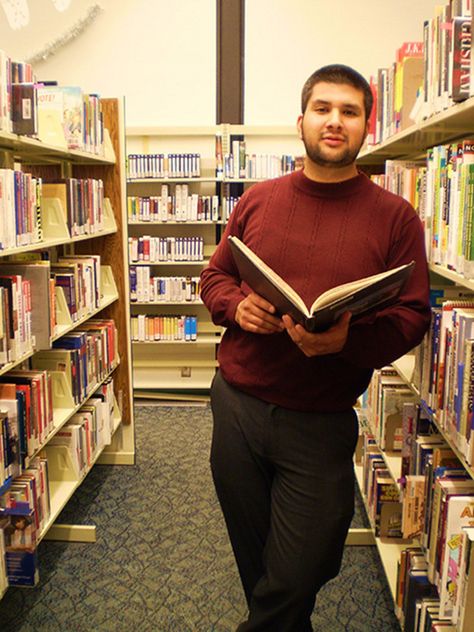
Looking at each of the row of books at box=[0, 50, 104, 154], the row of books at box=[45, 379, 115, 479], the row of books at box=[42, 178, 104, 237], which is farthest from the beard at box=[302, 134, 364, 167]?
the row of books at box=[45, 379, 115, 479]

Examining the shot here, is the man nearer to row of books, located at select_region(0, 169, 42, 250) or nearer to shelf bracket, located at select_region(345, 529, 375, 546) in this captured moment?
row of books, located at select_region(0, 169, 42, 250)

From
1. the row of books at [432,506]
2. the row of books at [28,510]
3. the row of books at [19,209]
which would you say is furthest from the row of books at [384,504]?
the row of books at [19,209]

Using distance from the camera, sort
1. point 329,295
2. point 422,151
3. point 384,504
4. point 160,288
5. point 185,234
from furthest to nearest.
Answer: point 185,234 < point 160,288 < point 422,151 < point 384,504 < point 329,295

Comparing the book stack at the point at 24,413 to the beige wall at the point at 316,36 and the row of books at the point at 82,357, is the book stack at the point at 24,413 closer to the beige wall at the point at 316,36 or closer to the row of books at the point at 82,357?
the row of books at the point at 82,357

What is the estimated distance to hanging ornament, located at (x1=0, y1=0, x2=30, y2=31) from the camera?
5078 mm

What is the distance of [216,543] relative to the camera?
2732 millimetres

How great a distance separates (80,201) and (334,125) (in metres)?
1.58

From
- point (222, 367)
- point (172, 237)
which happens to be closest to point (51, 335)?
point (222, 367)

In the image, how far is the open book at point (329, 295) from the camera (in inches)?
47.1

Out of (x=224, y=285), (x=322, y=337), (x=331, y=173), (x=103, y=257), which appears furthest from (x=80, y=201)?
(x=322, y=337)

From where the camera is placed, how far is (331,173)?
1.57 meters

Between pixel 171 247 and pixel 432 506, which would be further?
pixel 171 247

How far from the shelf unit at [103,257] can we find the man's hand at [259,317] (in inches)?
46.3

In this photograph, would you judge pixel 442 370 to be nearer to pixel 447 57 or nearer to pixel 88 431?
pixel 447 57
